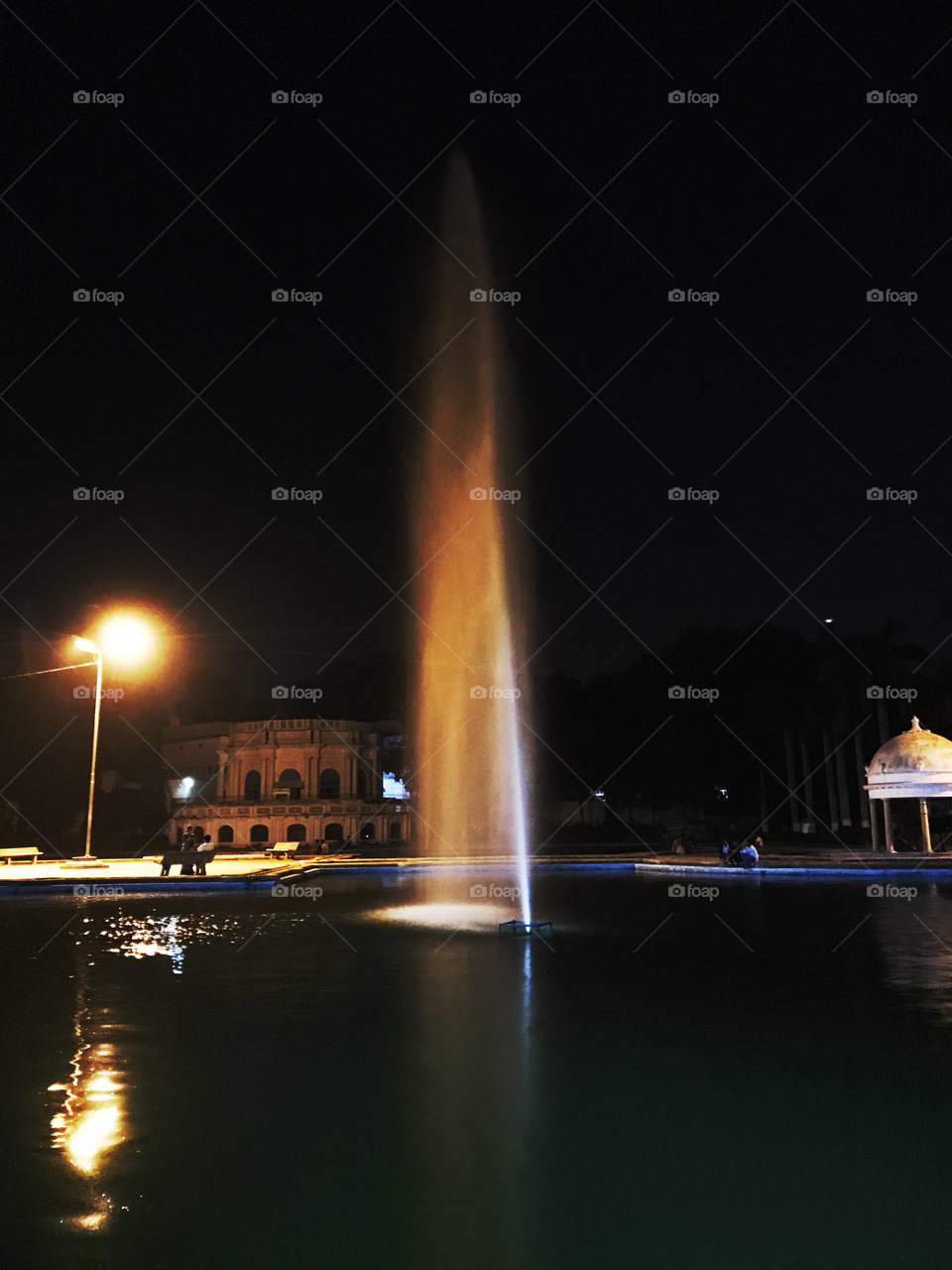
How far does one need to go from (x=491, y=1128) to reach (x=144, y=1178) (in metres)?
2.28

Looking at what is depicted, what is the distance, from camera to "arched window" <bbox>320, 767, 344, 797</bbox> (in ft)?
219

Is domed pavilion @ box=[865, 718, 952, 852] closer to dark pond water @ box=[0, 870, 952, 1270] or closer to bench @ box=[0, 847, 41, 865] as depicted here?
dark pond water @ box=[0, 870, 952, 1270]

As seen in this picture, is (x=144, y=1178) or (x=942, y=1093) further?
(x=942, y=1093)

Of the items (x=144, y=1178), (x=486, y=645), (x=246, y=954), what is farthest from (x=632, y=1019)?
(x=486, y=645)

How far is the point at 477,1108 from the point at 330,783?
60.6 meters

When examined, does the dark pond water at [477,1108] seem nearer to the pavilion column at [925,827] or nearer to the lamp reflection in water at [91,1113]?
the lamp reflection in water at [91,1113]

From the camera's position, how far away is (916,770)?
108 feet

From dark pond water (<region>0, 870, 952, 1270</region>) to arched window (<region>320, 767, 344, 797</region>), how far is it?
52.3 m

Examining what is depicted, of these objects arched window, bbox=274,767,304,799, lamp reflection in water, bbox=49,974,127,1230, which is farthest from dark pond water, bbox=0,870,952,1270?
arched window, bbox=274,767,304,799

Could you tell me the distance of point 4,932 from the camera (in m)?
17.6

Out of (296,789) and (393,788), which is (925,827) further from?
(296,789)

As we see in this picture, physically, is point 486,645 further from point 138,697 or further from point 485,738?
point 138,697

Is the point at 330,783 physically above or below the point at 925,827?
above

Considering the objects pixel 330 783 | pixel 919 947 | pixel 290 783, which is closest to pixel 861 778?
pixel 330 783
